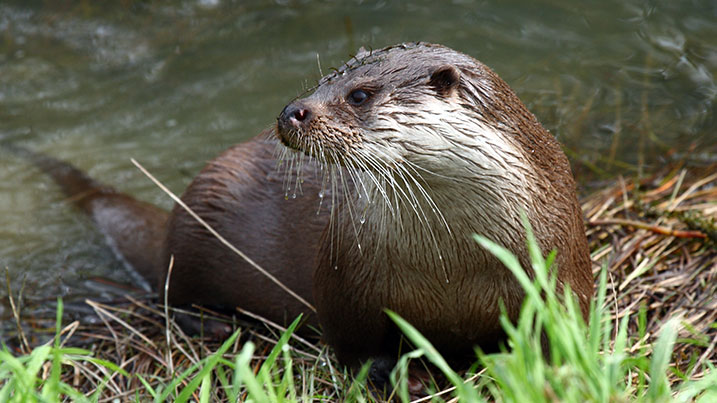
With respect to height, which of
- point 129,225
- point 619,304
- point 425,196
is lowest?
point 129,225

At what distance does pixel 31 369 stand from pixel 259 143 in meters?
1.60

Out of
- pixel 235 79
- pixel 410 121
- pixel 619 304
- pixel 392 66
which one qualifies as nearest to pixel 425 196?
pixel 410 121

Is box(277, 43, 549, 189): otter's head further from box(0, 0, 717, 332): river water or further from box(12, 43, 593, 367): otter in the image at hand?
box(0, 0, 717, 332): river water

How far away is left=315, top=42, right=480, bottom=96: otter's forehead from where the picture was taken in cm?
209

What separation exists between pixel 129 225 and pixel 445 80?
199 cm

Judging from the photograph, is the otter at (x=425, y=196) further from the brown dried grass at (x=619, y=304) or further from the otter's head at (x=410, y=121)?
the brown dried grass at (x=619, y=304)

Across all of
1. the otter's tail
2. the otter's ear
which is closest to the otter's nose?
the otter's ear

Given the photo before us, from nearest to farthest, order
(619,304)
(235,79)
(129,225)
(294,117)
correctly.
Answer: (294,117), (619,304), (129,225), (235,79)

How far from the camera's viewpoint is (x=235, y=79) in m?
5.27

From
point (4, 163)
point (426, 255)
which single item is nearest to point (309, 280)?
point (426, 255)

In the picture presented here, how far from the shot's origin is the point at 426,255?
2.23 m

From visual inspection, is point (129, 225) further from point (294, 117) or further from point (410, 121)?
point (410, 121)

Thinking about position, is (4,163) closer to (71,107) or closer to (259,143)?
(71,107)

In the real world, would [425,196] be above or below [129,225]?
above
